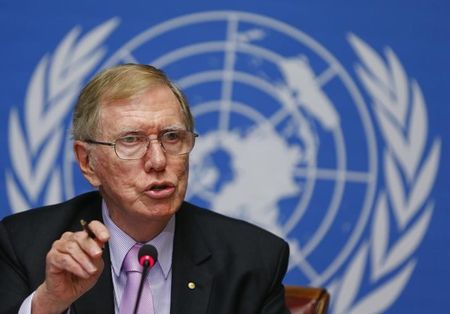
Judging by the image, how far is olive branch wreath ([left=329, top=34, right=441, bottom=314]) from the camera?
3518 mm

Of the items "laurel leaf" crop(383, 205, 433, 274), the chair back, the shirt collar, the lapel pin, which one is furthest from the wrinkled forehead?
"laurel leaf" crop(383, 205, 433, 274)

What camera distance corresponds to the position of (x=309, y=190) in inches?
140

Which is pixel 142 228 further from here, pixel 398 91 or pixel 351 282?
pixel 398 91

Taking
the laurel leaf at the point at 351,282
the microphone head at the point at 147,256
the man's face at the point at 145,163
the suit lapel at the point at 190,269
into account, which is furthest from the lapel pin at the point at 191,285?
the laurel leaf at the point at 351,282

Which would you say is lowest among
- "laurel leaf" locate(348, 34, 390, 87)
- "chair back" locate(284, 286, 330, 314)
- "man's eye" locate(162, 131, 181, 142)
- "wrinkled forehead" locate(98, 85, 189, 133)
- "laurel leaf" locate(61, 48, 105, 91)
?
"chair back" locate(284, 286, 330, 314)

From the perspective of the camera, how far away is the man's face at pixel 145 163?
2586mm

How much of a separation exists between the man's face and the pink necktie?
0.16m

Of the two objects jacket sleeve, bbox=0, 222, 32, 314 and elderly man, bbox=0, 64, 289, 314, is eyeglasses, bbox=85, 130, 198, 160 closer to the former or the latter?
elderly man, bbox=0, 64, 289, 314

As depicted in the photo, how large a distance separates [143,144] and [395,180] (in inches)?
52.8

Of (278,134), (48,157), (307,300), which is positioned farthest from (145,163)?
(48,157)

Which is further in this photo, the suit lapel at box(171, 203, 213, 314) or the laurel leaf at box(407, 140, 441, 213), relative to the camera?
the laurel leaf at box(407, 140, 441, 213)

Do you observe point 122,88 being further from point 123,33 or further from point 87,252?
point 123,33

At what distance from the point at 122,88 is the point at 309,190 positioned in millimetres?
1219

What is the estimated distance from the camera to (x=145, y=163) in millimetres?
2582
